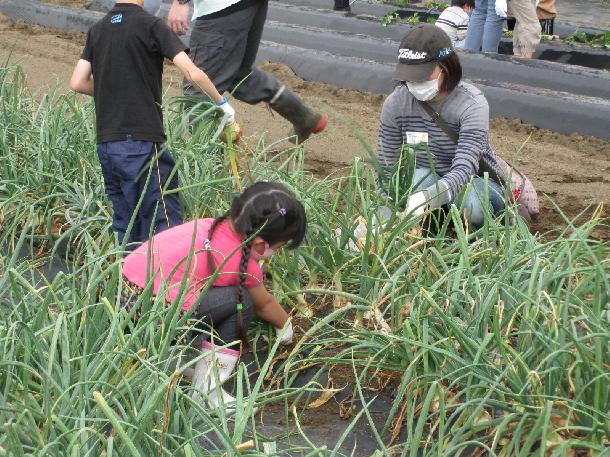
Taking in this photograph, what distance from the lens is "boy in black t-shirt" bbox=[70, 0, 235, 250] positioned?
144 inches

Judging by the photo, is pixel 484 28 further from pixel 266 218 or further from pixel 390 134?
pixel 266 218

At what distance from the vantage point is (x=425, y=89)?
3998 millimetres

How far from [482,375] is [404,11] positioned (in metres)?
6.69

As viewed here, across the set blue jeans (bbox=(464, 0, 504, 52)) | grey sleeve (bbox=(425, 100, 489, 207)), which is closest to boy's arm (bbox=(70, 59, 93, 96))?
→ grey sleeve (bbox=(425, 100, 489, 207))

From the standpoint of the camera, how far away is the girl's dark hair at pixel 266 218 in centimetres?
293

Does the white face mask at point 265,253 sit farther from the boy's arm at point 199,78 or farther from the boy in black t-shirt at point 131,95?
the boy's arm at point 199,78

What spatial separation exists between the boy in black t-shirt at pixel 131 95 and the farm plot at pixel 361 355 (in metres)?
0.17

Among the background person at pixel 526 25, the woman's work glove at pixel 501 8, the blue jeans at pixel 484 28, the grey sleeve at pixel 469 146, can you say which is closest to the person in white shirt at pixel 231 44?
the grey sleeve at pixel 469 146

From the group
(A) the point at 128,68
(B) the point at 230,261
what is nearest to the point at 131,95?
(A) the point at 128,68

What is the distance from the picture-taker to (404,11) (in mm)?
8836

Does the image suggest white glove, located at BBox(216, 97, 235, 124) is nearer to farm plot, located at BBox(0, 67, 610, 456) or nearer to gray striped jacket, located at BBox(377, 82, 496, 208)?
farm plot, located at BBox(0, 67, 610, 456)

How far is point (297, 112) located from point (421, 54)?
138cm

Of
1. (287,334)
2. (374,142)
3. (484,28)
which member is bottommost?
(374,142)

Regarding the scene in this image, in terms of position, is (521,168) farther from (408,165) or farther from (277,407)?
(277,407)
